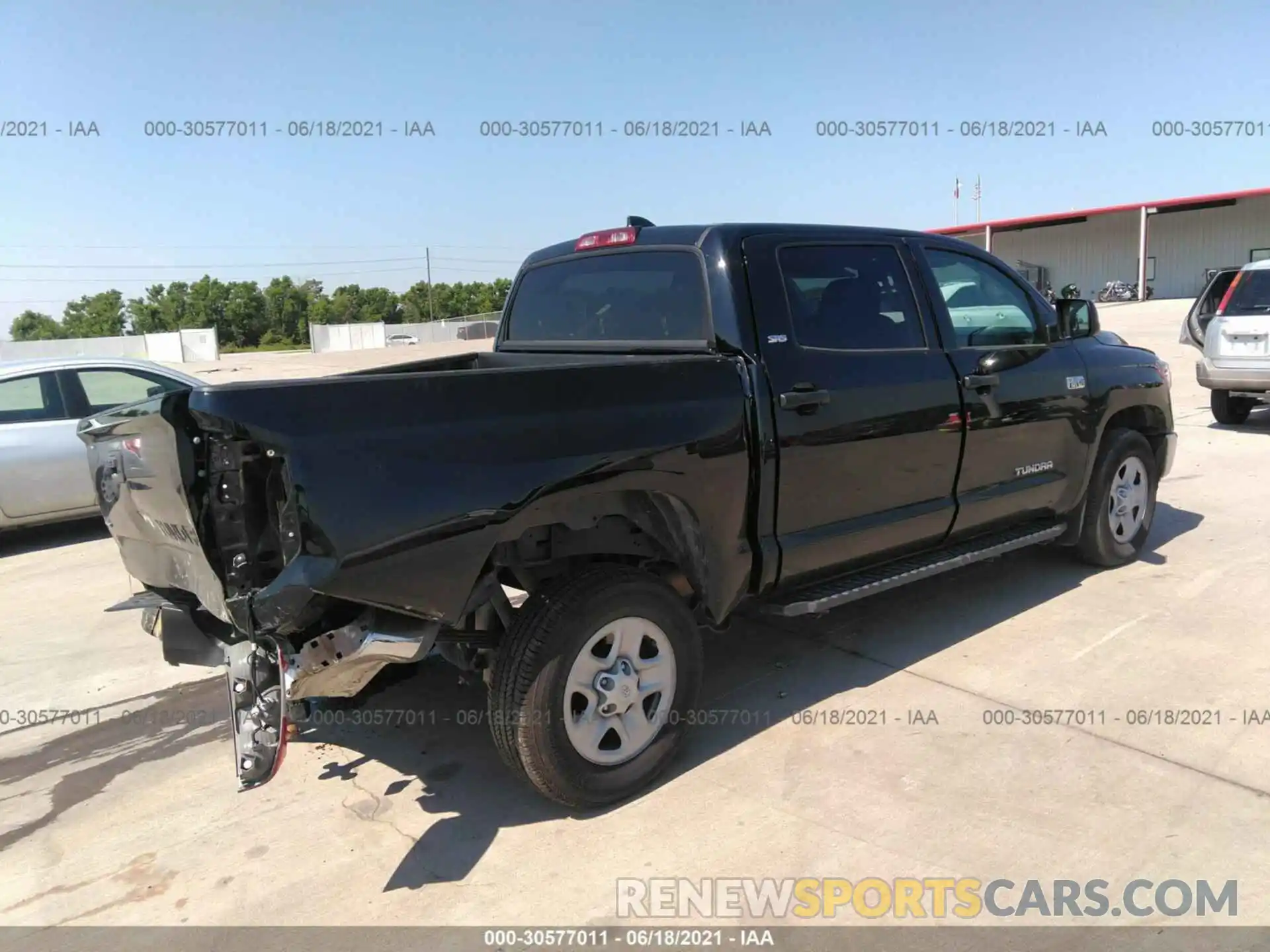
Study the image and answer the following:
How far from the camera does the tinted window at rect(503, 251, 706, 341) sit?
3906mm

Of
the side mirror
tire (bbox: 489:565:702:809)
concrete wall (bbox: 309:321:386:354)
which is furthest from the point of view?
concrete wall (bbox: 309:321:386:354)

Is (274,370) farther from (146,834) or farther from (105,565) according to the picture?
(146,834)

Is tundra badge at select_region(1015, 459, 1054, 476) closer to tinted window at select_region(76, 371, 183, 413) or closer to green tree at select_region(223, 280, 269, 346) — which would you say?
tinted window at select_region(76, 371, 183, 413)

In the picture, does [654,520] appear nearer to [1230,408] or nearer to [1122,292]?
[1230,408]

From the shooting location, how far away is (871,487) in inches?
161

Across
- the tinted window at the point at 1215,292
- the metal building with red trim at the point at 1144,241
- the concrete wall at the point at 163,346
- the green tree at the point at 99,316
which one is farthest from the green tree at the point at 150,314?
the tinted window at the point at 1215,292

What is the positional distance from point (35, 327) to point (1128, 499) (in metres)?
106

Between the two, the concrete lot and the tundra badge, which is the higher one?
the tundra badge

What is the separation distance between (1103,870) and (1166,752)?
921 mm

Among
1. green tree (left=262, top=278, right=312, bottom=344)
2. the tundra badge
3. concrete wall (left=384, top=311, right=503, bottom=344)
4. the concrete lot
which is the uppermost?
green tree (left=262, top=278, right=312, bottom=344)

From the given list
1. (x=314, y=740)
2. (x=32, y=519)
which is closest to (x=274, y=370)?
(x=32, y=519)

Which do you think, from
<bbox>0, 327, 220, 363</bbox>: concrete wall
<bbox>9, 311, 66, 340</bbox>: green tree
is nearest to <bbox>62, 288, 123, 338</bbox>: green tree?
<bbox>9, 311, 66, 340</bbox>: green tree

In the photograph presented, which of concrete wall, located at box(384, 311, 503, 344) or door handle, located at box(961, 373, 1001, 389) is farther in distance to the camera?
concrete wall, located at box(384, 311, 503, 344)

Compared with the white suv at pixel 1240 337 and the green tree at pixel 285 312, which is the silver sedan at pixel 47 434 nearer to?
the white suv at pixel 1240 337
